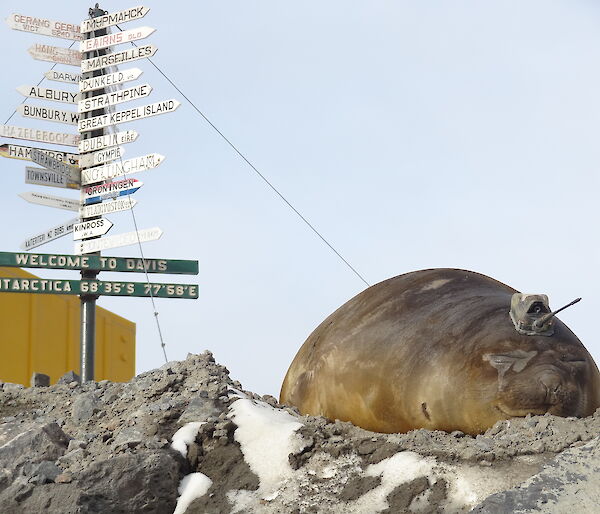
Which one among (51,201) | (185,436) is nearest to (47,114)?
(51,201)

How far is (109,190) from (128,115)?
3.67 feet

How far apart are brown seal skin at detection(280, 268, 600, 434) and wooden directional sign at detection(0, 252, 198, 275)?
6.83 meters

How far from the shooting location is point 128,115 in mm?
14109

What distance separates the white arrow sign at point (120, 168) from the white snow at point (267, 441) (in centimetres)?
775

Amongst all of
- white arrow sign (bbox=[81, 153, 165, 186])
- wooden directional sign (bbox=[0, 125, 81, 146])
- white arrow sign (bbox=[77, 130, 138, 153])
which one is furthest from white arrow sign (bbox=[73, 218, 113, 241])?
wooden directional sign (bbox=[0, 125, 81, 146])

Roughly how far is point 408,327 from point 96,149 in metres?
9.16

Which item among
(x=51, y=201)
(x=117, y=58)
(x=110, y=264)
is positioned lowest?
(x=110, y=264)

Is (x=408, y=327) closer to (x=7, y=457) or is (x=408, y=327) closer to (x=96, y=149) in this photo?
(x=7, y=457)

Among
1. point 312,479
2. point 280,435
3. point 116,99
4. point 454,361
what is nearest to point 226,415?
point 280,435

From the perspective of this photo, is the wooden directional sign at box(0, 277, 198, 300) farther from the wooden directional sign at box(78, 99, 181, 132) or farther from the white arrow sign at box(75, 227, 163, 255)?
the wooden directional sign at box(78, 99, 181, 132)

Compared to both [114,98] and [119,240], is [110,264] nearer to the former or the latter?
[119,240]

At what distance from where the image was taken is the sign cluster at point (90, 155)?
13.7 meters

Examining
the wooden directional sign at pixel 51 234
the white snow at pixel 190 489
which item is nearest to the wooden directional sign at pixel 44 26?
the wooden directional sign at pixel 51 234

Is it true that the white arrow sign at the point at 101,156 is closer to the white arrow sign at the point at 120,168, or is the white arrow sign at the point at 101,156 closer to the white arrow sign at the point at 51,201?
the white arrow sign at the point at 120,168
